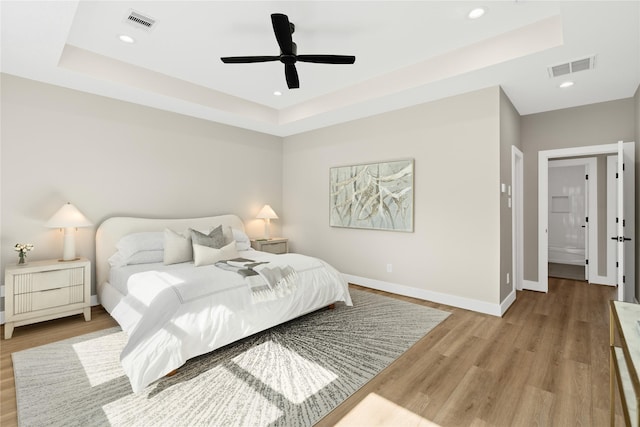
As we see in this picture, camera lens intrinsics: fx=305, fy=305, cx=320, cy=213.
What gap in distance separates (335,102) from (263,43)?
1.52 m

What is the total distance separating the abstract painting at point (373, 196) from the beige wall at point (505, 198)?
1.05 metres

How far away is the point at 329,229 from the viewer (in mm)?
5113

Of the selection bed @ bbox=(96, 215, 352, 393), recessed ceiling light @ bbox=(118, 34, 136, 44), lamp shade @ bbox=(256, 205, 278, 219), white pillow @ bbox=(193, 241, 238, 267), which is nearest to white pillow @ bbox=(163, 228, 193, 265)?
bed @ bbox=(96, 215, 352, 393)

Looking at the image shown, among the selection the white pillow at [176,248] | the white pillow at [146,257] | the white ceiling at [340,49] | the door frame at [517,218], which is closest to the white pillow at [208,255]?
the white pillow at [176,248]

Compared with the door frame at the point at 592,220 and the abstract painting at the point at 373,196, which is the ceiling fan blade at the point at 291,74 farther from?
the door frame at the point at 592,220

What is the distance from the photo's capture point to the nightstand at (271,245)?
500cm

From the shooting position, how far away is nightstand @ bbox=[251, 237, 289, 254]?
500cm

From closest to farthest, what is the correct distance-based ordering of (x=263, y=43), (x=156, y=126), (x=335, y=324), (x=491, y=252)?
(x=263, y=43) → (x=335, y=324) → (x=491, y=252) → (x=156, y=126)

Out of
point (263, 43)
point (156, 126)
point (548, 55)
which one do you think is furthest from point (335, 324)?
point (156, 126)

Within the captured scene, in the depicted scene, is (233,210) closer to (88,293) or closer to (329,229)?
(329,229)

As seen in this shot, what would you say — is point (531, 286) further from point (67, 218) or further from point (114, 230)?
point (67, 218)

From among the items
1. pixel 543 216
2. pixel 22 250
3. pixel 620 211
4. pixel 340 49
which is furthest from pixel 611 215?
pixel 22 250

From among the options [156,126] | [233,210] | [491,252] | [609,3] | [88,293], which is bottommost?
[88,293]

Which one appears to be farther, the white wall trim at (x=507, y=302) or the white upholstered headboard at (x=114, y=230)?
the white upholstered headboard at (x=114, y=230)
